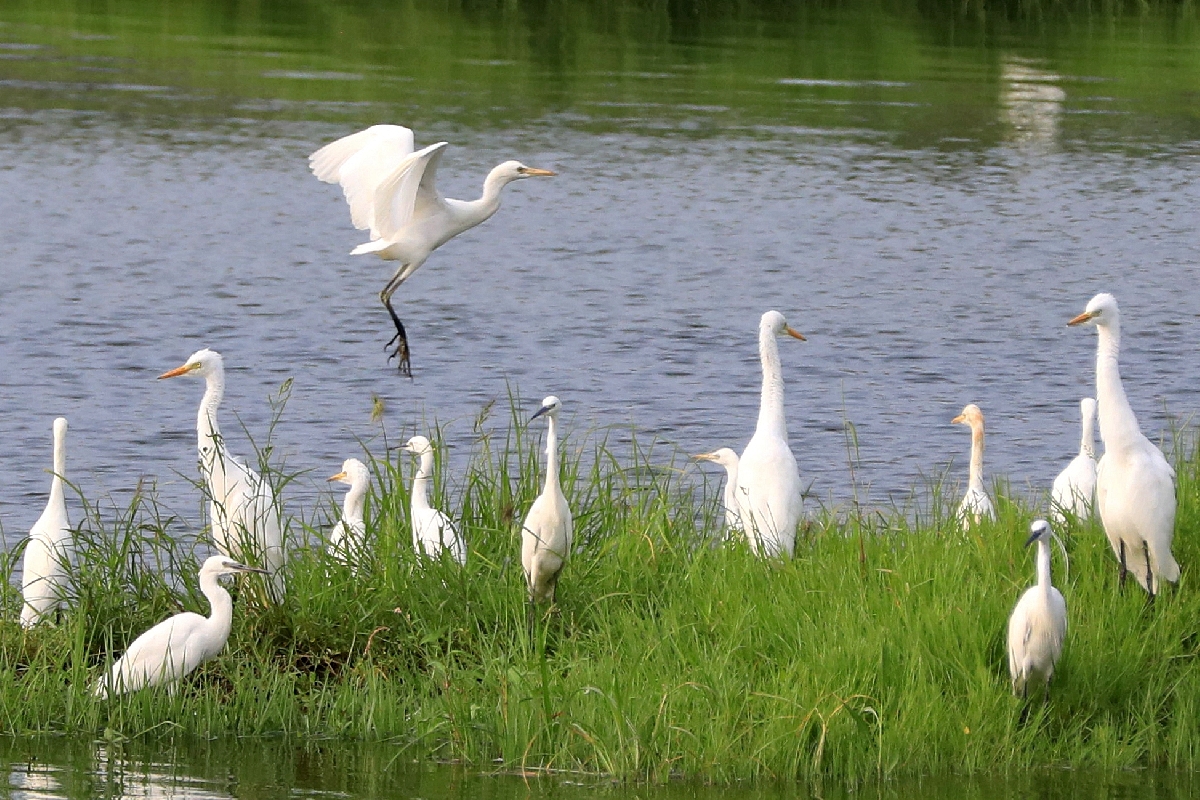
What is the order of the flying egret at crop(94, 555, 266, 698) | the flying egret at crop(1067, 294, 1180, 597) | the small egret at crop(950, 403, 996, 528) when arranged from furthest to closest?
the small egret at crop(950, 403, 996, 528) → the flying egret at crop(1067, 294, 1180, 597) → the flying egret at crop(94, 555, 266, 698)

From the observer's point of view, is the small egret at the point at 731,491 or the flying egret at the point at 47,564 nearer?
the flying egret at the point at 47,564

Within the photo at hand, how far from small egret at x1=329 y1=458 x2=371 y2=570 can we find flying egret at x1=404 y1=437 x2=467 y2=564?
0.19 meters

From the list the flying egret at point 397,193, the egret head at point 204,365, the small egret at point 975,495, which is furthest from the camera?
the flying egret at point 397,193

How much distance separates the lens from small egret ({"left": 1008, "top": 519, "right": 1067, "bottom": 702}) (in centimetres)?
585

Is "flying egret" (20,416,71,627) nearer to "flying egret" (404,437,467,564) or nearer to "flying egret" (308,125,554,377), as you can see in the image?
"flying egret" (404,437,467,564)

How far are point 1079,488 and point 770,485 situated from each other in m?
1.51

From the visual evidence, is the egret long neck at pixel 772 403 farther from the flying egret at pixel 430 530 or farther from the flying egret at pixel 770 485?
the flying egret at pixel 430 530

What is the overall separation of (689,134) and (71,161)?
7393mm

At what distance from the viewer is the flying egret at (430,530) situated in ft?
23.1

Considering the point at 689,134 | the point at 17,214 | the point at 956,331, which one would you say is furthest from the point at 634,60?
the point at 956,331

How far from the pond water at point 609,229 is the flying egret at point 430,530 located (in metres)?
2.32

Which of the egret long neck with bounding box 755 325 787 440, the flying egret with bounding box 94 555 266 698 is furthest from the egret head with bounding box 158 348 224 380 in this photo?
the egret long neck with bounding box 755 325 787 440

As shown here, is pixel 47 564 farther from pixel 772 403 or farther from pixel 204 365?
pixel 772 403

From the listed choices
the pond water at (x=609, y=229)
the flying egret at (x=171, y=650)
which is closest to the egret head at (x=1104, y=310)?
the pond water at (x=609, y=229)
